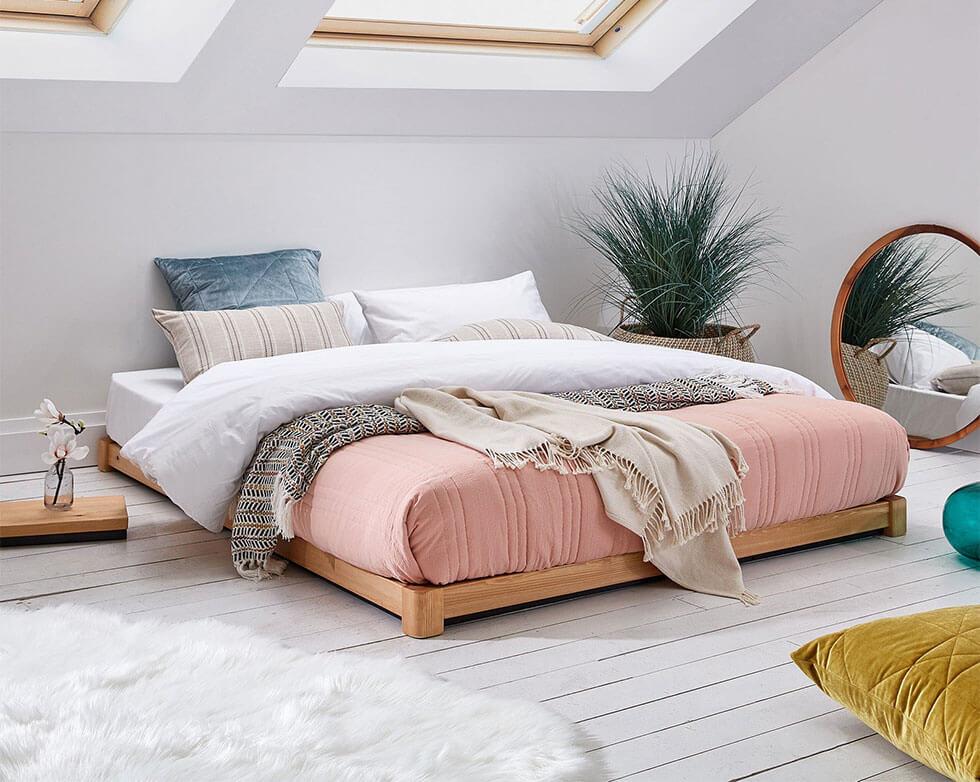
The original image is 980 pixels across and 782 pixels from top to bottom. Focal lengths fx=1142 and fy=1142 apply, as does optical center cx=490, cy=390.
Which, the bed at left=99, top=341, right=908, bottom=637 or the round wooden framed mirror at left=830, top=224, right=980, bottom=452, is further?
the round wooden framed mirror at left=830, top=224, right=980, bottom=452

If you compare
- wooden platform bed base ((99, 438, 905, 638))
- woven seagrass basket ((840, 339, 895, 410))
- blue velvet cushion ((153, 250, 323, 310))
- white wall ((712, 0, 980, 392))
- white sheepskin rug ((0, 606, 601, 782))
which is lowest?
white sheepskin rug ((0, 606, 601, 782))

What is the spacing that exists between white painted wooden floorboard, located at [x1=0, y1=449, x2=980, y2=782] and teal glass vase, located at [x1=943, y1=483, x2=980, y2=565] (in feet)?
0.19

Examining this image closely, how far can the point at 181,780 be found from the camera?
1868 mm

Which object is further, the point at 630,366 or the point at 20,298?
the point at 20,298

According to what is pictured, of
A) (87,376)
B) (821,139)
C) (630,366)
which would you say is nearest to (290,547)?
(630,366)

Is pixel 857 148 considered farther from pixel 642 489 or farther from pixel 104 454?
pixel 104 454

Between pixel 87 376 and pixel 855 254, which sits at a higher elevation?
pixel 855 254

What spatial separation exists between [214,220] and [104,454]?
3.30 ft

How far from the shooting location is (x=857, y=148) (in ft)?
16.7

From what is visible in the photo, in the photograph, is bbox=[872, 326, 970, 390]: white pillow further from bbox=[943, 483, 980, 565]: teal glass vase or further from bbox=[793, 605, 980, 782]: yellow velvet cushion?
bbox=[793, 605, 980, 782]: yellow velvet cushion

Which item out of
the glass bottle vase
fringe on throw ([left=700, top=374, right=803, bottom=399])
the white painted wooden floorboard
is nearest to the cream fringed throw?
the white painted wooden floorboard

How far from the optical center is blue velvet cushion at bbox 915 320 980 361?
4645mm

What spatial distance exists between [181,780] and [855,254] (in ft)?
13.5

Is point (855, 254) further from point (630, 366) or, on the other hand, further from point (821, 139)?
point (630, 366)
